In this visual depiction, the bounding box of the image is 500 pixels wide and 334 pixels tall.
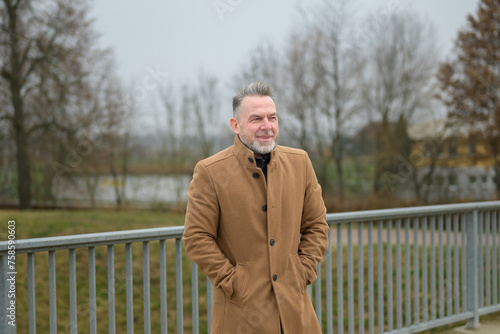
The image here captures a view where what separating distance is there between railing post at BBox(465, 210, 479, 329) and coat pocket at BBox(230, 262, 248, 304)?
329cm

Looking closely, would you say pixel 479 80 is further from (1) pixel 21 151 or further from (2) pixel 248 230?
(2) pixel 248 230

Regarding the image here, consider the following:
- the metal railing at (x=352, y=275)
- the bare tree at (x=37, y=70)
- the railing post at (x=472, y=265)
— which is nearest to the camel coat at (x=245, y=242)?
the metal railing at (x=352, y=275)

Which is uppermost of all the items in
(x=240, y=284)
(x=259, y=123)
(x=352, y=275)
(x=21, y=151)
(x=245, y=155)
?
(x=21, y=151)

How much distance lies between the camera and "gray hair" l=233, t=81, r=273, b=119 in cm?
252

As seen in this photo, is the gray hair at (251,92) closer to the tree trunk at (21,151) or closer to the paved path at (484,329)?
the paved path at (484,329)

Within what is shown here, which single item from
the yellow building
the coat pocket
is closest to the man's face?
the coat pocket

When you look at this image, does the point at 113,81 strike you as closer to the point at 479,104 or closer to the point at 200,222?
the point at 479,104

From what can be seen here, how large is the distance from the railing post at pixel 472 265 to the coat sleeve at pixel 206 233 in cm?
335

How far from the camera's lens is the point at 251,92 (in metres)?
2.52

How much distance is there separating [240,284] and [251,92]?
921 millimetres

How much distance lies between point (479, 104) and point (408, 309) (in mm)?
17275

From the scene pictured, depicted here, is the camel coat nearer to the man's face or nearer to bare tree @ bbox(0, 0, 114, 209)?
the man's face

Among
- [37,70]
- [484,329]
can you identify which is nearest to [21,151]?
[37,70]

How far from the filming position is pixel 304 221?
2.77m
